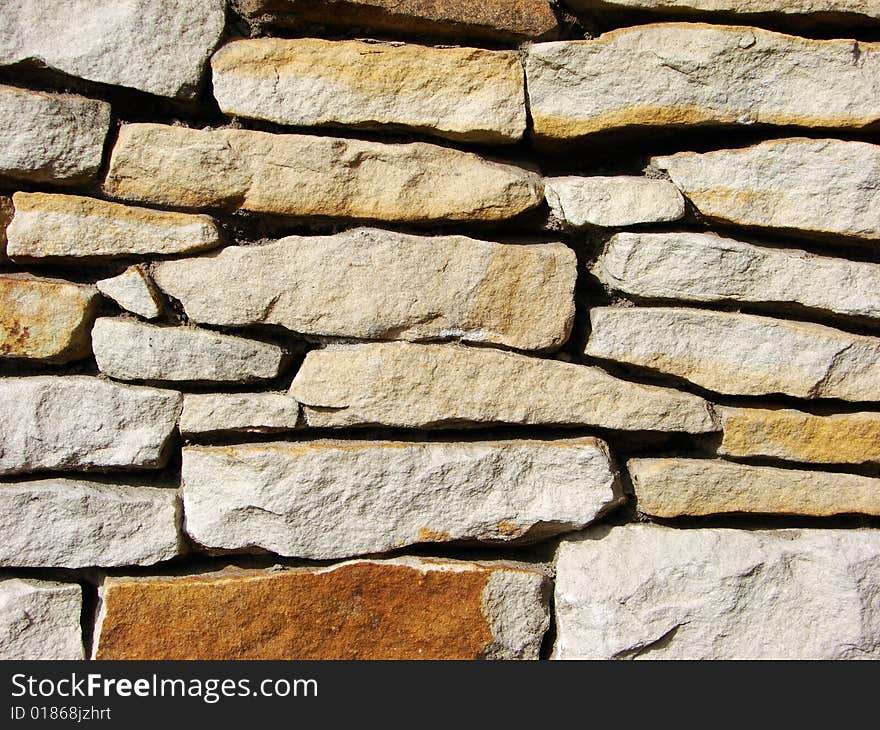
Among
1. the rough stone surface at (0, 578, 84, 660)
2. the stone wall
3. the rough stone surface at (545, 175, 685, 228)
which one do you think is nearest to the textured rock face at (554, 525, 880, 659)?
the stone wall

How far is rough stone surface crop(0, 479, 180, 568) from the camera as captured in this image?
43.1 inches

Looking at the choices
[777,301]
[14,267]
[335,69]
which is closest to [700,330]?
[777,301]

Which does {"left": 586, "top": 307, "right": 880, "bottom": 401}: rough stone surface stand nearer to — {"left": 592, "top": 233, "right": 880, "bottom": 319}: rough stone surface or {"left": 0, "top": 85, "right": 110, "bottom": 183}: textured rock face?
{"left": 592, "top": 233, "right": 880, "bottom": 319}: rough stone surface

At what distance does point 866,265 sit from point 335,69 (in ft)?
2.70

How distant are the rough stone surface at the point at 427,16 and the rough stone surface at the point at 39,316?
477 mm

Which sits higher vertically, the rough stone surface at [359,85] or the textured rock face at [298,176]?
the rough stone surface at [359,85]

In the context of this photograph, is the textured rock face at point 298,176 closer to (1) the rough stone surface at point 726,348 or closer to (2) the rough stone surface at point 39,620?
(1) the rough stone surface at point 726,348

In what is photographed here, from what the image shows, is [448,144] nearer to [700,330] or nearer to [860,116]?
[700,330]

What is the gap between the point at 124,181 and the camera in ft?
3.58

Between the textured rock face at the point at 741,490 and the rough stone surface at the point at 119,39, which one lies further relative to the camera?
the textured rock face at the point at 741,490

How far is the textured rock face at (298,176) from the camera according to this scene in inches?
42.9

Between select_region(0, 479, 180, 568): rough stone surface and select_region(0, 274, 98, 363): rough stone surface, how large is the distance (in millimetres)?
192

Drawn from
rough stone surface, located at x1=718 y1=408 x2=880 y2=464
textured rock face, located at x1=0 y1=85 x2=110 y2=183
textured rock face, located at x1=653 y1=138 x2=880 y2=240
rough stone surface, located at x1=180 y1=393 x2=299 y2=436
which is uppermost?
textured rock face, located at x1=0 y1=85 x2=110 y2=183

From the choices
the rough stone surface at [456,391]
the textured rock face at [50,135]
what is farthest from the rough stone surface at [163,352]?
the textured rock face at [50,135]
